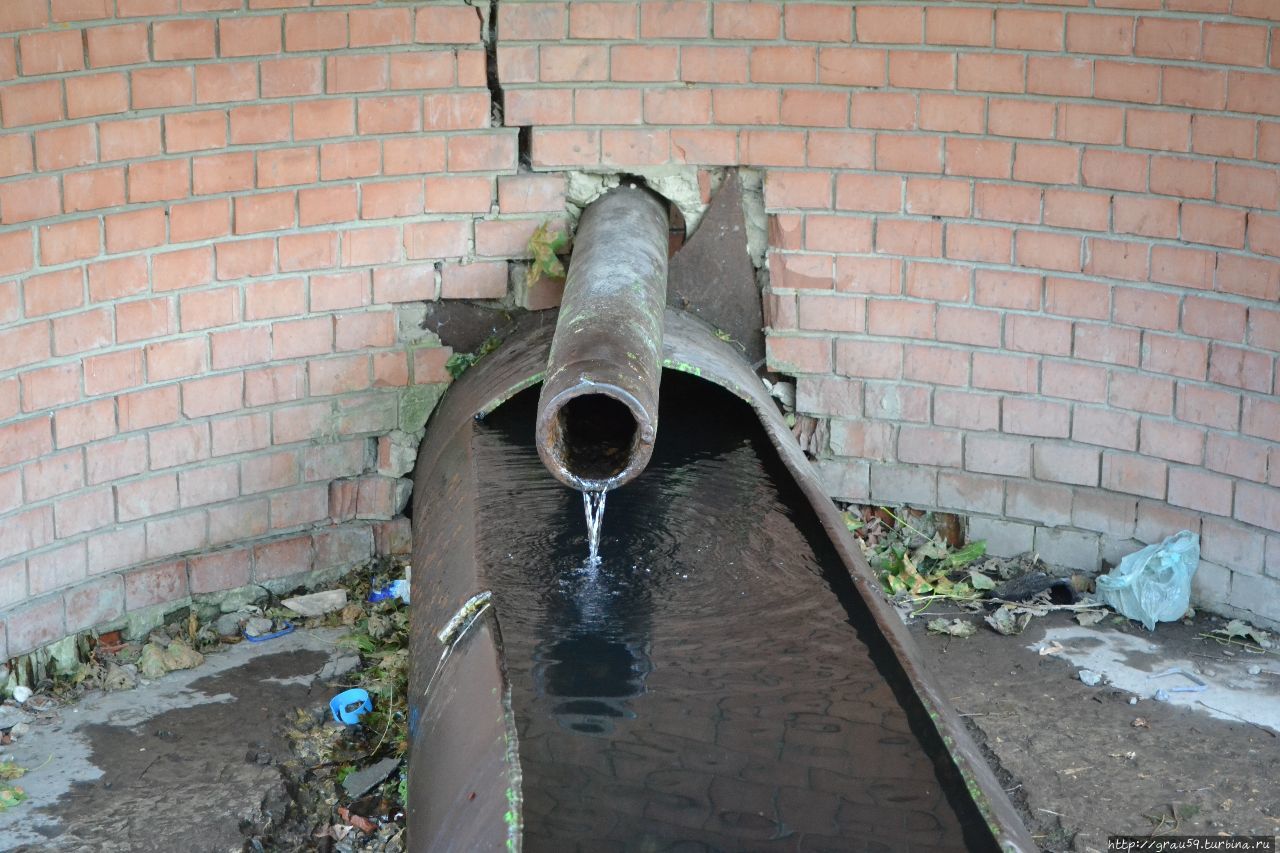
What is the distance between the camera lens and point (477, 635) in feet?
9.96

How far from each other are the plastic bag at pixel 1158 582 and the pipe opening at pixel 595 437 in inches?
67.6

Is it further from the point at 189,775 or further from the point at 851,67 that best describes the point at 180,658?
the point at 851,67

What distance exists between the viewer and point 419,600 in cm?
362

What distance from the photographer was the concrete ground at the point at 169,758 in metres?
3.46

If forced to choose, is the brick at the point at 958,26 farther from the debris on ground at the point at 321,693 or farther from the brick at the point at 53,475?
the brick at the point at 53,475

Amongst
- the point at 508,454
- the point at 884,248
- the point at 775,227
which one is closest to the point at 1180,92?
the point at 884,248

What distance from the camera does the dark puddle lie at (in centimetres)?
345

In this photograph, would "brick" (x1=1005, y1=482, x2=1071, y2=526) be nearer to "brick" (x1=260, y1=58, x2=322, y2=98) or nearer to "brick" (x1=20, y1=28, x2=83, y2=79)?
"brick" (x1=260, y1=58, x2=322, y2=98)

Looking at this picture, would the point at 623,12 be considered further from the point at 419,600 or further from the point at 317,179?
the point at 419,600

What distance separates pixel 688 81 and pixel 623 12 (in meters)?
0.31

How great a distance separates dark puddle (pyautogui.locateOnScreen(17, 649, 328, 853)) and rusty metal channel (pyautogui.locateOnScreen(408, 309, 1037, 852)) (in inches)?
24.5

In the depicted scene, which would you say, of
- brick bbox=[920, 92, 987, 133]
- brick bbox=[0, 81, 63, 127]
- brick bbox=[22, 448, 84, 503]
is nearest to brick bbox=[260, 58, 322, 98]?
brick bbox=[0, 81, 63, 127]

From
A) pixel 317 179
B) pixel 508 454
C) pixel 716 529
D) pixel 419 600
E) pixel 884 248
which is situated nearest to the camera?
pixel 419 600

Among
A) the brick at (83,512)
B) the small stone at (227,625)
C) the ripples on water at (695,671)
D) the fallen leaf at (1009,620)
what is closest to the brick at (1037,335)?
the fallen leaf at (1009,620)
